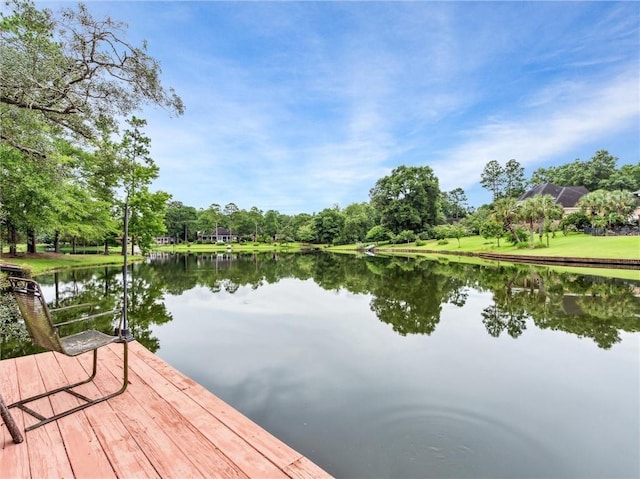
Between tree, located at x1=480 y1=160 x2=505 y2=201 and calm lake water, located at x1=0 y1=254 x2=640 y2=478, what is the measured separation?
187 feet

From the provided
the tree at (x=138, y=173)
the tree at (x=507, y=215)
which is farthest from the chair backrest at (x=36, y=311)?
the tree at (x=507, y=215)

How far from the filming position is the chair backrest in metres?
1.89

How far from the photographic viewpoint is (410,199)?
145ft

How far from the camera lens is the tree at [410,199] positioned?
142ft

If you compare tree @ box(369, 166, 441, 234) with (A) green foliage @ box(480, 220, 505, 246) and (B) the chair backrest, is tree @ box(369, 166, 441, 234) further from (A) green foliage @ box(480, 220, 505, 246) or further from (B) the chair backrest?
(B) the chair backrest

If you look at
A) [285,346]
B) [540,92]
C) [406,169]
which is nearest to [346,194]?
[406,169]

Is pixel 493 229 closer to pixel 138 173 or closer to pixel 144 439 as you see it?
pixel 138 173

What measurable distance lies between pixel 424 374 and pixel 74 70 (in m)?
6.42

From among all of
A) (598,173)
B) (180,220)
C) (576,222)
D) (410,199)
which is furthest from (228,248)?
(598,173)

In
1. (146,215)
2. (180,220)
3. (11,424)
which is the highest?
(180,220)

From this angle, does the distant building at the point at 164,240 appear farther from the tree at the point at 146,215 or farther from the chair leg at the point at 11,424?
the chair leg at the point at 11,424

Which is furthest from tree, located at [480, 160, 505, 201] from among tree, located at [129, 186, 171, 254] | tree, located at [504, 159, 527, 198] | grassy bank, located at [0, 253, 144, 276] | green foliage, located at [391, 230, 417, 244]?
grassy bank, located at [0, 253, 144, 276]

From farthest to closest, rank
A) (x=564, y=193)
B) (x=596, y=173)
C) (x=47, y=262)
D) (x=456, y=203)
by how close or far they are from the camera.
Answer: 1. (x=456, y=203)
2. (x=596, y=173)
3. (x=564, y=193)
4. (x=47, y=262)

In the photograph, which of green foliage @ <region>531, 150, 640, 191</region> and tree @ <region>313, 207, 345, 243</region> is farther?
tree @ <region>313, 207, 345, 243</region>
